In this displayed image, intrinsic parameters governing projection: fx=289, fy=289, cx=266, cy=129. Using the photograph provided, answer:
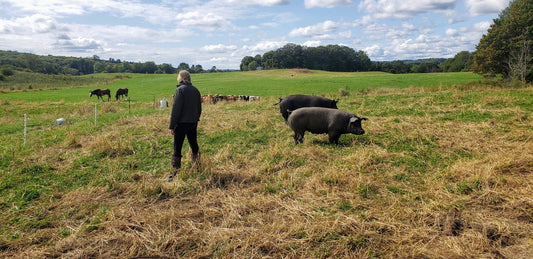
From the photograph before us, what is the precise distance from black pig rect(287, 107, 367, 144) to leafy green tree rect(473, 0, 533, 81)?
30.5 metres

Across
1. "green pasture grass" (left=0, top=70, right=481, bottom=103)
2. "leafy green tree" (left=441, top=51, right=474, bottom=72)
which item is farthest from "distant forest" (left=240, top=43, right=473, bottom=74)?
"green pasture grass" (left=0, top=70, right=481, bottom=103)

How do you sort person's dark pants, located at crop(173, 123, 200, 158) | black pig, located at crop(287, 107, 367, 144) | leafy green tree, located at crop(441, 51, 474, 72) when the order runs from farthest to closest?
leafy green tree, located at crop(441, 51, 474, 72) → black pig, located at crop(287, 107, 367, 144) → person's dark pants, located at crop(173, 123, 200, 158)

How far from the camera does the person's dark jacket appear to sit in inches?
233

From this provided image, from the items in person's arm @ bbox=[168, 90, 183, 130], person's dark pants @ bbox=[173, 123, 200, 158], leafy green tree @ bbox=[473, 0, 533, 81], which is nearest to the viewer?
person's arm @ bbox=[168, 90, 183, 130]

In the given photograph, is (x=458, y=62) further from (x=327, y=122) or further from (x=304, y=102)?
(x=327, y=122)

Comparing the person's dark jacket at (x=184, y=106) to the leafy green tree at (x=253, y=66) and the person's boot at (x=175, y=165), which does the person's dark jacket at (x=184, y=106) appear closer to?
the person's boot at (x=175, y=165)

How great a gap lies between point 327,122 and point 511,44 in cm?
3493

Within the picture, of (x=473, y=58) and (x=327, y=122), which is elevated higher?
(x=473, y=58)

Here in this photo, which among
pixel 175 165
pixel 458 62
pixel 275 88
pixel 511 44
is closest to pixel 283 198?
pixel 175 165

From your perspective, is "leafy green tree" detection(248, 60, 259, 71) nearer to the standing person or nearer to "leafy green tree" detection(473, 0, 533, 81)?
"leafy green tree" detection(473, 0, 533, 81)

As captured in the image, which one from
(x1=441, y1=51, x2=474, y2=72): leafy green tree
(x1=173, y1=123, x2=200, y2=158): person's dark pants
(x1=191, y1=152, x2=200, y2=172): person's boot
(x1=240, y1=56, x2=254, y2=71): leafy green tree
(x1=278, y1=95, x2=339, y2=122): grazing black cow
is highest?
(x1=240, y1=56, x2=254, y2=71): leafy green tree

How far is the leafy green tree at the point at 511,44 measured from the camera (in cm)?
3034

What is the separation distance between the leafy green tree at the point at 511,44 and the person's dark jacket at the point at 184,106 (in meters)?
35.0

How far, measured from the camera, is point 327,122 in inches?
331
